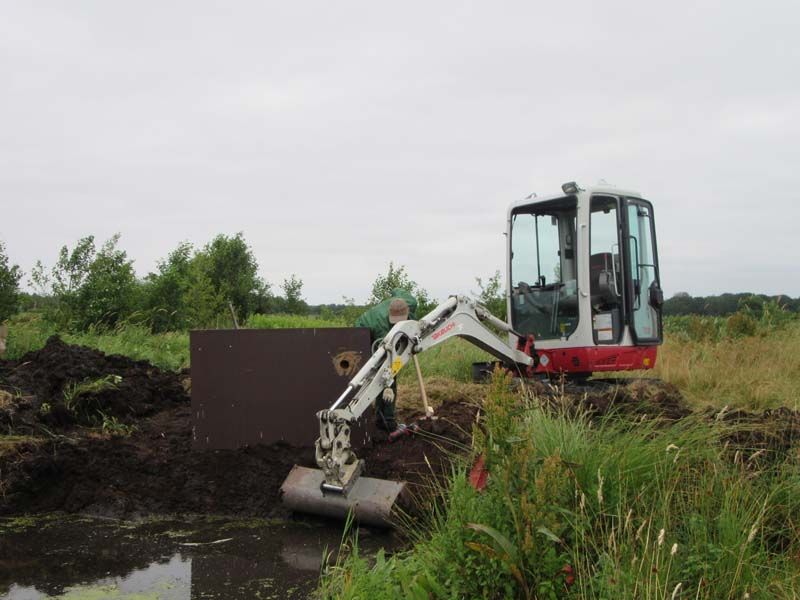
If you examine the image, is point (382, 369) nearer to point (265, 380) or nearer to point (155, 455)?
point (265, 380)

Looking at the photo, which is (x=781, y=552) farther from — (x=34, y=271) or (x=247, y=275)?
(x=247, y=275)

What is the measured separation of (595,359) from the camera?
30.9ft

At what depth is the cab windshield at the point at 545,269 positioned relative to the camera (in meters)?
9.71

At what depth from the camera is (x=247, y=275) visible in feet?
A: 125

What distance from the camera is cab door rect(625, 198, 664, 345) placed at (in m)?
9.57

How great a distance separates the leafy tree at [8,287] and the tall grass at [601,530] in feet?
56.8

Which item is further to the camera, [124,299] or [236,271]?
[236,271]

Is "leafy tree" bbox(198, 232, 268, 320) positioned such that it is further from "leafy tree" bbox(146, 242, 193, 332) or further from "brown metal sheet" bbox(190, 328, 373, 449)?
"brown metal sheet" bbox(190, 328, 373, 449)

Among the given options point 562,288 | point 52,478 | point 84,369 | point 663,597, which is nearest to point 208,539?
point 52,478

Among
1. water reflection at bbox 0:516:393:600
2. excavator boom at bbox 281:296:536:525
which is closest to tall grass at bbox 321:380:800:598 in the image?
water reflection at bbox 0:516:393:600

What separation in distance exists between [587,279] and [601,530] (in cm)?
593

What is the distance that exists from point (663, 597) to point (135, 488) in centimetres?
489

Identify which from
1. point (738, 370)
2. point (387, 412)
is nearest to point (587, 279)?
point (387, 412)

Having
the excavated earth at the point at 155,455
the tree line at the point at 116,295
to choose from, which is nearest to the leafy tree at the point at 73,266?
the tree line at the point at 116,295
